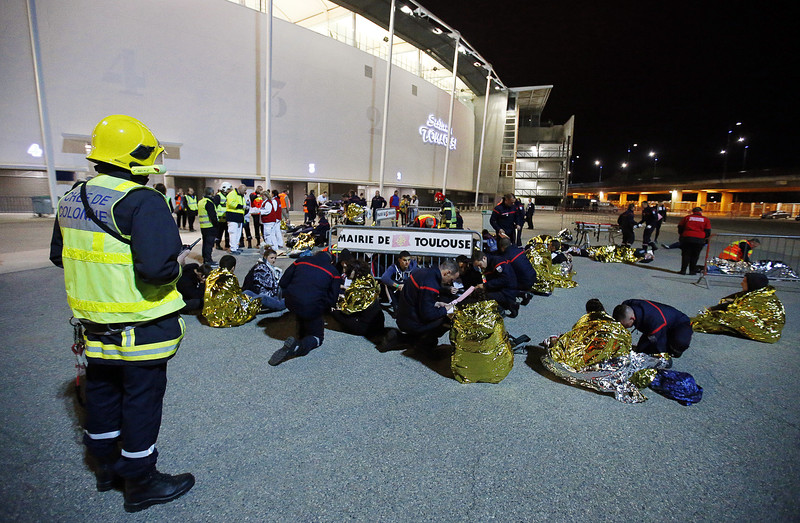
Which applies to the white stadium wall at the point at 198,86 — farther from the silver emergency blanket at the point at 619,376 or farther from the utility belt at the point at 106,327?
the silver emergency blanket at the point at 619,376

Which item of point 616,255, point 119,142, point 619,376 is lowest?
point 619,376

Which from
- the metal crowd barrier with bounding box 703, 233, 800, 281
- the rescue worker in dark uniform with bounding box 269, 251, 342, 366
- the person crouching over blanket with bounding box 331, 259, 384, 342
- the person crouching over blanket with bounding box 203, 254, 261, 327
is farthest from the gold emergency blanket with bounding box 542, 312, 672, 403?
the metal crowd barrier with bounding box 703, 233, 800, 281

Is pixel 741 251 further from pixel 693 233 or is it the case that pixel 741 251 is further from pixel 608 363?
pixel 608 363

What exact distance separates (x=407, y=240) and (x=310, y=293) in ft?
8.61

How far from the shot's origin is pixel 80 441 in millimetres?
2670

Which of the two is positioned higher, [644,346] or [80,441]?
[644,346]

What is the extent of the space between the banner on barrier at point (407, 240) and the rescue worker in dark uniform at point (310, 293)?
7.17 feet

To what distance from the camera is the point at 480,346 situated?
363cm

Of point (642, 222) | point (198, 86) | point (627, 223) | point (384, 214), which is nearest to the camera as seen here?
point (384, 214)

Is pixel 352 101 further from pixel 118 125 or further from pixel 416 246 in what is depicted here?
pixel 118 125

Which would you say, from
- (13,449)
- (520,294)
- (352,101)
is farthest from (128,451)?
(352,101)

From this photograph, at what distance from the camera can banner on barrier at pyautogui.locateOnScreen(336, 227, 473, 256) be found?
20.9 ft

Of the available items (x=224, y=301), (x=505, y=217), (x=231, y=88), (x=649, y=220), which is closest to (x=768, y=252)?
(x=649, y=220)

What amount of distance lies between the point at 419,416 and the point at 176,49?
69.4 feet
